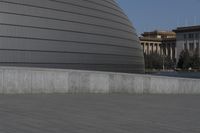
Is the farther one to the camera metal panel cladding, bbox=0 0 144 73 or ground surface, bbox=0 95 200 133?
metal panel cladding, bbox=0 0 144 73

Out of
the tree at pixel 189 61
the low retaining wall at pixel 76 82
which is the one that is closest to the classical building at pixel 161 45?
the tree at pixel 189 61

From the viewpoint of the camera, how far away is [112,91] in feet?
64.2

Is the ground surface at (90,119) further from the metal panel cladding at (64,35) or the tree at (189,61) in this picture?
the tree at (189,61)

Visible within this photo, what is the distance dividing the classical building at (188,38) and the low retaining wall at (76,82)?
10961cm

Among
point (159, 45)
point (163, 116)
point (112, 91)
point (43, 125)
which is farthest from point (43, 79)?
point (159, 45)

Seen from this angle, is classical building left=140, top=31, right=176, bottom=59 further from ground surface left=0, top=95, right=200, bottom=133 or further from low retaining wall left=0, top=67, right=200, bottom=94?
Result: ground surface left=0, top=95, right=200, bottom=133

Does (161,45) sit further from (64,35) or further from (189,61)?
(64,35)

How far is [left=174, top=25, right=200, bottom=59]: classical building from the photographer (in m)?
130

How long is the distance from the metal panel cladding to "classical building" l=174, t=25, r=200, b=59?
103 m

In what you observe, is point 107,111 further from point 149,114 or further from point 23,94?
point 23,94

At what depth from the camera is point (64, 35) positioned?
913 inches

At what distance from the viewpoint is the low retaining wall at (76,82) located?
55.2 ft

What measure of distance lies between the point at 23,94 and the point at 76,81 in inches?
97.2

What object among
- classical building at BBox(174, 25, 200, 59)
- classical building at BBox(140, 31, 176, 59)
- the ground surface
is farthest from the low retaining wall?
classical building at BBox(140, 31, 176, 59)
